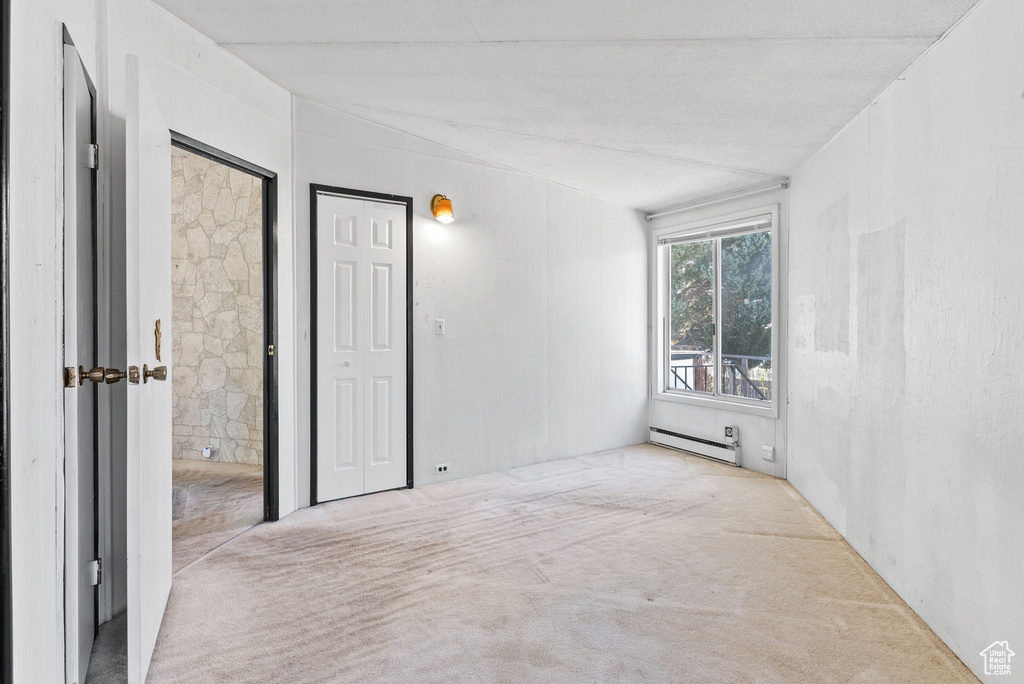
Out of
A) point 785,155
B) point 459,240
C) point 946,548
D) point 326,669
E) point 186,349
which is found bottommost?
point 326,669

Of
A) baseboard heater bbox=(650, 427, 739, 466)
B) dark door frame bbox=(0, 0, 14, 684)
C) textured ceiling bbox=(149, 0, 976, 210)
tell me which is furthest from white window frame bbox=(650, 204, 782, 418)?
dark door frame bbox=(0, 0, 14, 684)

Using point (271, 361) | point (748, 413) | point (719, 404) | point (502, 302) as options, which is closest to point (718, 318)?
point (719, 404)

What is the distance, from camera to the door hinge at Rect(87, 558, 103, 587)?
2.03m

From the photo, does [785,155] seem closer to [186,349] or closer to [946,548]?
[946,548]

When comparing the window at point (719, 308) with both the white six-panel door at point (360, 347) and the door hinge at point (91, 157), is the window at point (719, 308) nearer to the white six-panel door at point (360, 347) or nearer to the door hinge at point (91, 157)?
the white six-panel door at point (360, 347)

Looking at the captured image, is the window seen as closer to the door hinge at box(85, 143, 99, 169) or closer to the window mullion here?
the window mullion

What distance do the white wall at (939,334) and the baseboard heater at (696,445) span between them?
1377mm

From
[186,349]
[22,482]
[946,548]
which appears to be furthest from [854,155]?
[186,349]

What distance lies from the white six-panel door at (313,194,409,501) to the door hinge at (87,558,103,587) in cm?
154

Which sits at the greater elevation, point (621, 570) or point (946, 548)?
point (946, 548)

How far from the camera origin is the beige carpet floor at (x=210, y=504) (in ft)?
10.0

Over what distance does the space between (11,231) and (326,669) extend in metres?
1.62

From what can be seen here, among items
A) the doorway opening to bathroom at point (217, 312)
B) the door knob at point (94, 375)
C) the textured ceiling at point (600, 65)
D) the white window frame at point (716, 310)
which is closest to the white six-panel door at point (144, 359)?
the door knob at point (94, 375)

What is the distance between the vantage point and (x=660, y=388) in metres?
5.57
